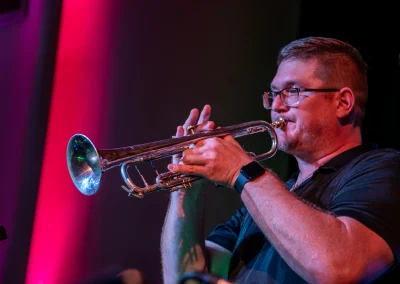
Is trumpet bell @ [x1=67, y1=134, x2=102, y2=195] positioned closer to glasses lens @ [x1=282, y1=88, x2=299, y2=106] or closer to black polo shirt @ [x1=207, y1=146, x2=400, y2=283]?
black polo shirt @ [x1=207, y1=146, x2=400, y2=283]

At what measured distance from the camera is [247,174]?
1512 mm

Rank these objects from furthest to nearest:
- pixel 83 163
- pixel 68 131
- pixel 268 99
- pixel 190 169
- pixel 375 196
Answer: pixel 68 131 → pixel 268 99 → pixel 83 163 → pixel 190 169 → pixel 375 196

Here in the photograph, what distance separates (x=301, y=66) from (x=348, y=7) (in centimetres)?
149

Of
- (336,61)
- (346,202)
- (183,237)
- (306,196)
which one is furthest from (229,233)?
(336,61)

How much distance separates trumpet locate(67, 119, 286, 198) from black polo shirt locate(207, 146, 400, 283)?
396 millimetres

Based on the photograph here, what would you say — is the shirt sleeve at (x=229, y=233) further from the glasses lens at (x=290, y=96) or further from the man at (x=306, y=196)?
the glasses lens at (x=290, y=96)

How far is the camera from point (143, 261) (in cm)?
282

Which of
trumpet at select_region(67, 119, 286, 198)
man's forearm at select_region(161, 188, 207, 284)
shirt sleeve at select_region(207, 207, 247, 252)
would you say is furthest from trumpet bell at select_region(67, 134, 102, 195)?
shirt sleeve at select_region(207, 207, 247, 252)

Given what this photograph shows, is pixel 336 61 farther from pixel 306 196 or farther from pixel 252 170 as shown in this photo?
pixel 252 170

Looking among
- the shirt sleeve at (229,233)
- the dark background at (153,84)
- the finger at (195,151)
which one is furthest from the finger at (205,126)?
the dark background at (153,84)

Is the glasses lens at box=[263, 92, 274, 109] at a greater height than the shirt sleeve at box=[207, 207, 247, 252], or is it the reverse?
the glasses lens at box=[263, 92, 274, 109]

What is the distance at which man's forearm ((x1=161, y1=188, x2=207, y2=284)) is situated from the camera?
6.93 feet

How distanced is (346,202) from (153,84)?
172cm

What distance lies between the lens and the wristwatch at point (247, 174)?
1.51 m
